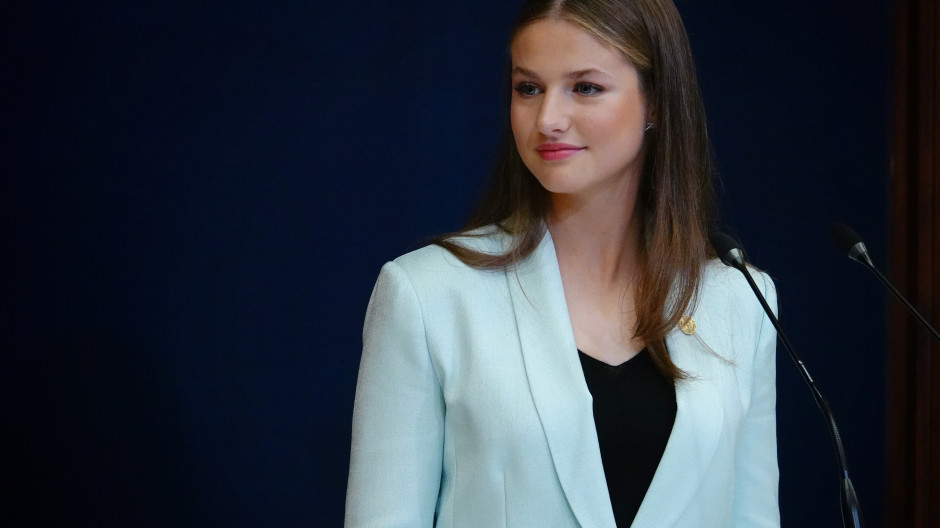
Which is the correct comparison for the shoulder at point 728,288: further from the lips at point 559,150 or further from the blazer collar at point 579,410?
the lips at point 559,150

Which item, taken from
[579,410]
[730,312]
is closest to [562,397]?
[579,410]

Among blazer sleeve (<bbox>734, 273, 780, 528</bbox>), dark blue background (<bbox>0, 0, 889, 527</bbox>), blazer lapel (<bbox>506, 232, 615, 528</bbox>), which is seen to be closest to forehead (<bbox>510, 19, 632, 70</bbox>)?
blazer lapel (<bbox>506, 232, 615, 528</bbox>)

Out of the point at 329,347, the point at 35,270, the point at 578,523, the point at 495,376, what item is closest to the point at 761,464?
the point at 578,523

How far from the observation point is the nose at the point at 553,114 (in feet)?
5.26

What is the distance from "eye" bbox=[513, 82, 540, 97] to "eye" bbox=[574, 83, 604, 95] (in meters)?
0.06

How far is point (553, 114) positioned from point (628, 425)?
0.46 metres

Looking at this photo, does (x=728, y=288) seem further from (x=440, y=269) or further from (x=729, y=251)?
(x=440, y=269)

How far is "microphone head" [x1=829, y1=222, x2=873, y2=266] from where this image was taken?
1.45 metres

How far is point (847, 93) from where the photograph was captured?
2.75 meters

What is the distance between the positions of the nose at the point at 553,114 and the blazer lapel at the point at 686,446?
0.39 m

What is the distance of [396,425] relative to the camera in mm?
1562

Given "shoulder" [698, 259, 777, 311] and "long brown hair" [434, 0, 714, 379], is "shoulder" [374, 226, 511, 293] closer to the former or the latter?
"long brown hair" [434, 0, 714, 379]

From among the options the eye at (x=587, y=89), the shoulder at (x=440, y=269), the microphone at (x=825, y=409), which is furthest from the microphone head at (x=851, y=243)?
the shoulder at (x=440, y=269)

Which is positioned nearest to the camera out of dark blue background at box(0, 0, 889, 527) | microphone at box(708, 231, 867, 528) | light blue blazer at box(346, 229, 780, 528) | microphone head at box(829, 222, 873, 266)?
microphone at box(708, 231, 867, 528)
